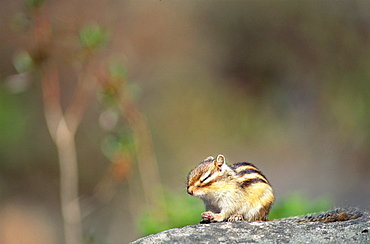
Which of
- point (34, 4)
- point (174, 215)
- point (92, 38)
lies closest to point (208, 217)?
point (174, 215)

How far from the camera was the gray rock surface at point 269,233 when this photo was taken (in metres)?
3.27

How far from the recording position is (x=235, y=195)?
12.8ft

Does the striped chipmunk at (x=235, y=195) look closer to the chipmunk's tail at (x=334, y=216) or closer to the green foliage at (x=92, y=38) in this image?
the chipmunk's tail at (x=334, y=216)

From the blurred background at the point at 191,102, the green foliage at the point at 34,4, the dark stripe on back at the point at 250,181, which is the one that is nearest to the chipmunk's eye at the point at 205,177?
the dark stripe on back at the point at 250,181

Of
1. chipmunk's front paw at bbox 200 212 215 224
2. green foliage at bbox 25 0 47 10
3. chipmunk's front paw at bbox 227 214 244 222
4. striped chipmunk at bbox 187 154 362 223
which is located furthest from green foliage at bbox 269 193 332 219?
green foliage at bbox 25 0 47 10

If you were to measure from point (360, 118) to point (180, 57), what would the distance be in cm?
267

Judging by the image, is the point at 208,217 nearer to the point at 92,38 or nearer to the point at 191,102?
the point at 92,38

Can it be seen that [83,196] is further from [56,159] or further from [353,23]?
[353,23]

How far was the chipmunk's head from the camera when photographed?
3844mm

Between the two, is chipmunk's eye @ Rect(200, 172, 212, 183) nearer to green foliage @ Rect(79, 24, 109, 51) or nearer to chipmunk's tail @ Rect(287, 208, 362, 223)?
chipmunk's tail @ Rect(287, 208, 362, 223)

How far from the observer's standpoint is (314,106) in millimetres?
9461

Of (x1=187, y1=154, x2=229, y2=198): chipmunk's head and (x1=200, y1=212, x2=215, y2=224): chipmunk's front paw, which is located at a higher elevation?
(x1=187, y1=154, x2=229, y2=198): chipmunk's head

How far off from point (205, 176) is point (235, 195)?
8.2 inches

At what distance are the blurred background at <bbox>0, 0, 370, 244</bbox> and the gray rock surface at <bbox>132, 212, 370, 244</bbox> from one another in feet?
13.8
